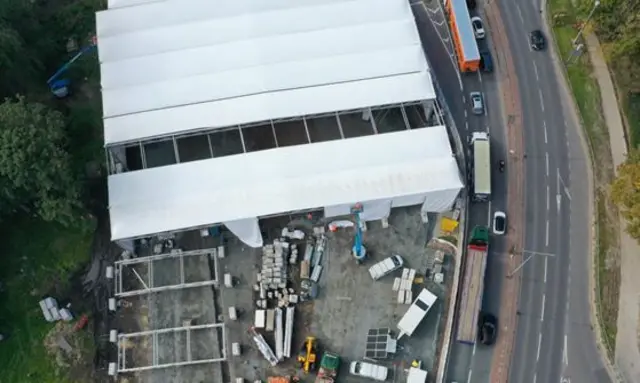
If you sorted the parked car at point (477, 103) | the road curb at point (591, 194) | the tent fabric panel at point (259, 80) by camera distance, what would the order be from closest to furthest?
the road curb at point (591, 194)
the tent fabric panel at point (259, 80)
the parked car at point (477, 103)

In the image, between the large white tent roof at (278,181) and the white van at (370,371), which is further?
the large white tent roof at (278,181)

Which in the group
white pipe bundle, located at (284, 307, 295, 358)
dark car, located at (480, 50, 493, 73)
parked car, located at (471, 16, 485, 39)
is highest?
parked car, located at (471, 16, 485, 39)

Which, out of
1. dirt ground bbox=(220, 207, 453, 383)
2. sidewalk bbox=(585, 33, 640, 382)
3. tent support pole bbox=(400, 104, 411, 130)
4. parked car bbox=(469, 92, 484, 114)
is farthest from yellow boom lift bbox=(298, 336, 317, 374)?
parked car bbox=(469, 92, 484, 114)

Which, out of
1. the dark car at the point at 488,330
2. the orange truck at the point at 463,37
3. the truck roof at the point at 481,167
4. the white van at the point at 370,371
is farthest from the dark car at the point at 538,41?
the white van at the point at 370,371

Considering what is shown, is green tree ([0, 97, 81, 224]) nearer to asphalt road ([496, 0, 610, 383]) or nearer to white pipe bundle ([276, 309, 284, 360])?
white pipe bundle ([276, 309, 284, 360])

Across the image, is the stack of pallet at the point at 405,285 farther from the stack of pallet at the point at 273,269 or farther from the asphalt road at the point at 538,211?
the stack of pallet at the point at 273,269
